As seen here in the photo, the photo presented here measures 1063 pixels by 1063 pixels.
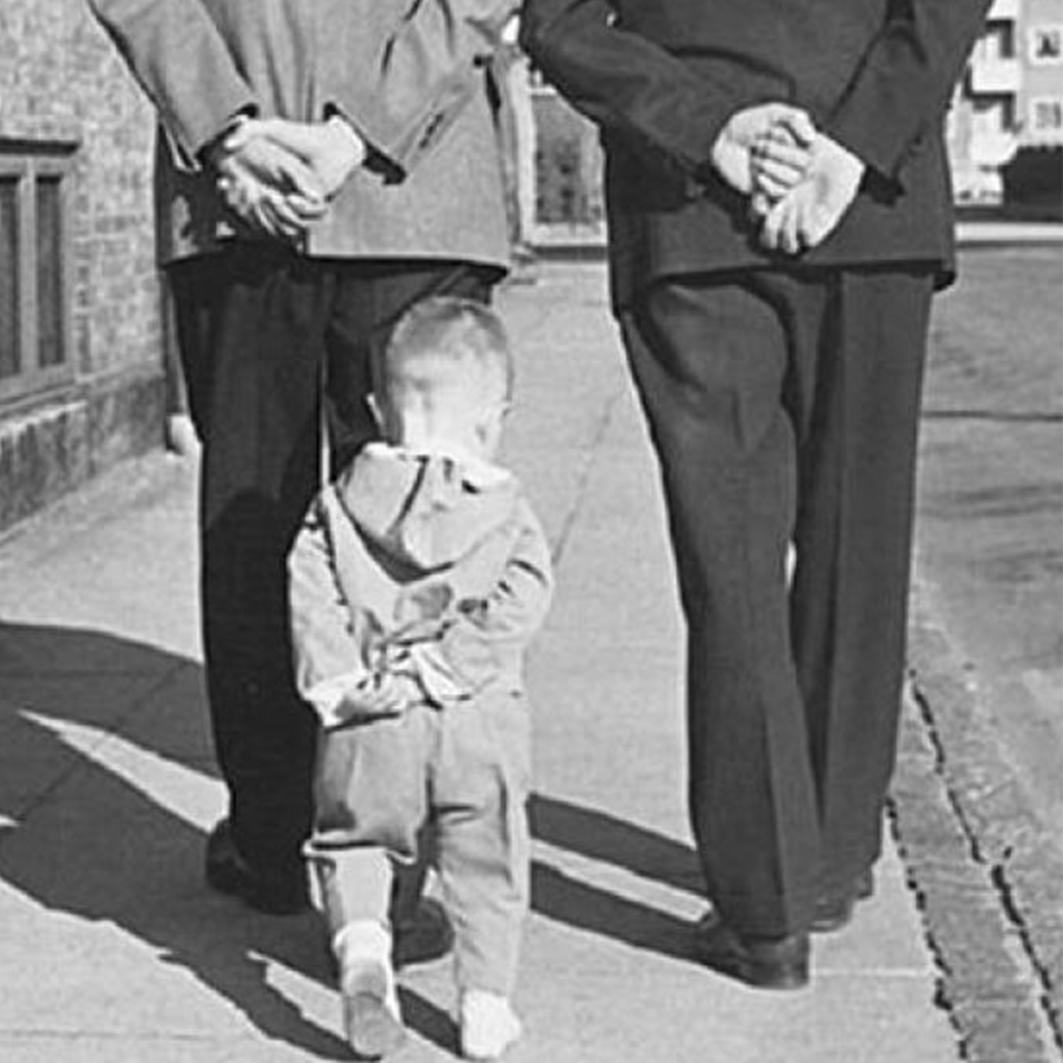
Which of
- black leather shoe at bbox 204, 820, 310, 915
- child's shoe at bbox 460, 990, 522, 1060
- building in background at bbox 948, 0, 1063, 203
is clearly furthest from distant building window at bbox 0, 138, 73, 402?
building in background at bbox 948, 0, 1063, 203

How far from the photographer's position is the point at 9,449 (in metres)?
10.5

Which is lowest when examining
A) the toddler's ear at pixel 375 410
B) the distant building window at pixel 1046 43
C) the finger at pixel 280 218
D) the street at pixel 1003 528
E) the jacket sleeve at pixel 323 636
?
the distant building window at pixel 1046 43

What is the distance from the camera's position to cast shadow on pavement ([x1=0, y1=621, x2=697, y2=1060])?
5.73 meters

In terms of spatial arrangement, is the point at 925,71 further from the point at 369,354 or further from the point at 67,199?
the point at 67,199

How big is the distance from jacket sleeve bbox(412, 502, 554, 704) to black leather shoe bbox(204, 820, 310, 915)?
997mm

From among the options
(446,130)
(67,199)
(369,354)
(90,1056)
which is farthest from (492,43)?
(67,199)

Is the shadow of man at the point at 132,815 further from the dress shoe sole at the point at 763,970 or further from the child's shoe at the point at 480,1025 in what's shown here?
the dress shoe sole at the point at 763,970

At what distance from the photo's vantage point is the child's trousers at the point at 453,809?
5.09 metres

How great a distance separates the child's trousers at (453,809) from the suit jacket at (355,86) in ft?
2.83

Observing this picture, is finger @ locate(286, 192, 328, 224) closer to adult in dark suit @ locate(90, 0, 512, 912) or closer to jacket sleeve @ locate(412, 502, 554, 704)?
adult in dark suit @ locate(90, 0, 512, 912)

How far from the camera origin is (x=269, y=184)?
5.50 metres

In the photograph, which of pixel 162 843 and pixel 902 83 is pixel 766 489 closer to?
pixel 902 83

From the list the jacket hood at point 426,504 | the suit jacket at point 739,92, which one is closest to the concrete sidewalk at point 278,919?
the jacket hood at point 426,504

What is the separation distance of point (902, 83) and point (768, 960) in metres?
1.37
